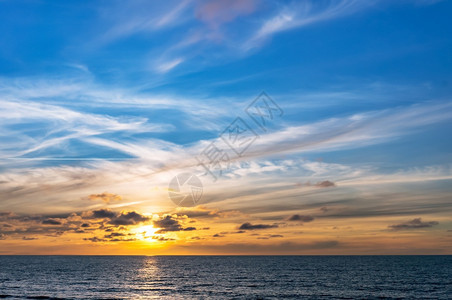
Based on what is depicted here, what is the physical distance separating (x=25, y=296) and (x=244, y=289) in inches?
2038

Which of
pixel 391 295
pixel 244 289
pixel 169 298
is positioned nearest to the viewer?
pixel 169 298

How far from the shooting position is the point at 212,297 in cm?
9200

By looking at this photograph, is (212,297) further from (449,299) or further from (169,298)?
(449,299)

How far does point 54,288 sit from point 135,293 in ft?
84.6

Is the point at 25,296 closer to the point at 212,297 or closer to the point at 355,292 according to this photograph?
the point at 212,297

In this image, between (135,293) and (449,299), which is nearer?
(449,299)

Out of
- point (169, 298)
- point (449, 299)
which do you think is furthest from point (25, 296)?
point (449, 299)

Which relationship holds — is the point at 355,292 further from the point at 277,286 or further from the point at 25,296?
the point at 25,296

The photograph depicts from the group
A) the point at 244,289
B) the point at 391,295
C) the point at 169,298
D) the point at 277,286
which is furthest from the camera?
the point at 277,286

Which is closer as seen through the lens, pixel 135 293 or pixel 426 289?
pixel 135 293

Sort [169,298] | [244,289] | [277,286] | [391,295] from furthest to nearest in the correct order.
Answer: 1. [277,286]
2. [244,289]
3. [391,295]
4. [169,298]

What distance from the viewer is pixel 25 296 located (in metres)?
91.3

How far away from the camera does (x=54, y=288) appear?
4341 inches

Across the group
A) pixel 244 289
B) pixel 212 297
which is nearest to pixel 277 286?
pixel 244 289
